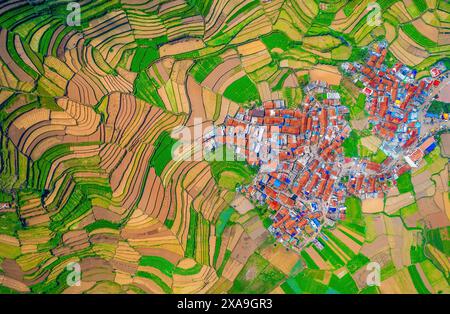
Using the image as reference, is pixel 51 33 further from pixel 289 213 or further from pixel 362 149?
pixel 362 149

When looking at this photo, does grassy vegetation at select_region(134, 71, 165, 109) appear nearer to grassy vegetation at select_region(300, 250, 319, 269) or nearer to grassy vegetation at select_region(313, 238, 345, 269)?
grassy vegetation at select_region(300, 250, 319, 269)

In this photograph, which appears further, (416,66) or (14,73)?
(416,66)

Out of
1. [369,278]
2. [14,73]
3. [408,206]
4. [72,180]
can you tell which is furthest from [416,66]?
[14,73]

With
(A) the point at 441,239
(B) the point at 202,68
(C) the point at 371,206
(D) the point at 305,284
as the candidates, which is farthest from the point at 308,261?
(B) the point at 202,68

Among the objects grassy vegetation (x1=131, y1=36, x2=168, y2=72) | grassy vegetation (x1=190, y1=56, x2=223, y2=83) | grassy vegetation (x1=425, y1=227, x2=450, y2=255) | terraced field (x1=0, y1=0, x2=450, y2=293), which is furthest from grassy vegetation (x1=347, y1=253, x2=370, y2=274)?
grassy vegetation (x1=131, y1=36, x2=168, y2=72)

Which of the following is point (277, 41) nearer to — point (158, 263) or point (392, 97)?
point (392, 97)

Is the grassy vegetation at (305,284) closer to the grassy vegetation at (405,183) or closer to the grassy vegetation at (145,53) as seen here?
the grassy vegetation at (405,183)
